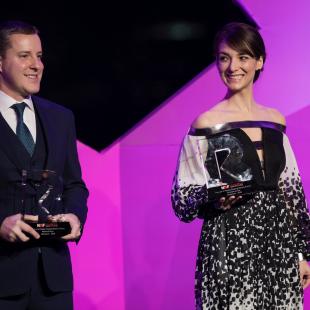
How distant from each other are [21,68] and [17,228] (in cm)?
65

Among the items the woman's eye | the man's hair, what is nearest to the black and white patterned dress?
the woman's eye

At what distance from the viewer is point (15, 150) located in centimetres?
221

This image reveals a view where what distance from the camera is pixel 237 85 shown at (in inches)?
106

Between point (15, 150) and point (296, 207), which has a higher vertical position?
point (15, 150)

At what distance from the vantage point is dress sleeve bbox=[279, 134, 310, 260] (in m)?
2.61

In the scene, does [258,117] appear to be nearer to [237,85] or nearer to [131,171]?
[237,85]

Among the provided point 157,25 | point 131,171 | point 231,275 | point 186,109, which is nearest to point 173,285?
point 131,171

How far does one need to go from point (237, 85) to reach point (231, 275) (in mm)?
774

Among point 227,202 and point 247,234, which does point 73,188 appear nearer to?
point 227,202

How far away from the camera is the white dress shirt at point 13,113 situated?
2.31 m

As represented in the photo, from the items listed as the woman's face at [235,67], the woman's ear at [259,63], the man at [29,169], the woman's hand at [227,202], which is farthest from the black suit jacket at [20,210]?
the woman's ear at [259,63]

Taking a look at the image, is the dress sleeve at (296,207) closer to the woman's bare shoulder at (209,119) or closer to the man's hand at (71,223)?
the woman's bare shoulder at (209,119)

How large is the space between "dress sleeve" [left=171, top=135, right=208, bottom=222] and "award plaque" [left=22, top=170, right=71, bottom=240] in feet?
1.79

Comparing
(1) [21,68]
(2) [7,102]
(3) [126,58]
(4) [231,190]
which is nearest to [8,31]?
(1) [21,68]
